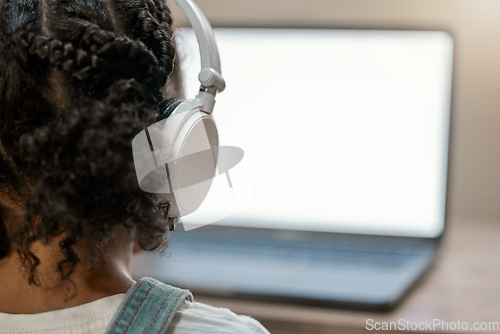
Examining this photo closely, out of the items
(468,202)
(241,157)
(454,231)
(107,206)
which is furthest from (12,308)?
(468,202)

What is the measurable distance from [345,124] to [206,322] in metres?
0.59

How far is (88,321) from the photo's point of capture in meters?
0.44

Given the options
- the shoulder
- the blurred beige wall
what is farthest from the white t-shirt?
the blurred beige wall

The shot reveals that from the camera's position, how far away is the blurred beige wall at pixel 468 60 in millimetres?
1230

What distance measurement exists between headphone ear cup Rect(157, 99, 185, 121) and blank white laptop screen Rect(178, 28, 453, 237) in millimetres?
514

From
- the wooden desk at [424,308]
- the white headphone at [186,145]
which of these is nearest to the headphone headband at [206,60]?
the white headphone at [186,145]

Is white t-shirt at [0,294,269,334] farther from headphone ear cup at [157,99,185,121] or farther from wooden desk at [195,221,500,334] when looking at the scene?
wooden desk at [195,221,500,334]

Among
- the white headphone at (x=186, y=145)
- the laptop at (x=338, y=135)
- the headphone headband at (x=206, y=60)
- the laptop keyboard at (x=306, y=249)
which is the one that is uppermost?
the headphone headband at (x=206, y=60)

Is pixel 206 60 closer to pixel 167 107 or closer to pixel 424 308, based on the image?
pixel 167 107

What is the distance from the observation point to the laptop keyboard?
0.87 meters

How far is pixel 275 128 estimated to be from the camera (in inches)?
39.1

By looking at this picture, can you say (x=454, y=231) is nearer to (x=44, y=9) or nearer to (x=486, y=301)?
(x=486, y=301)

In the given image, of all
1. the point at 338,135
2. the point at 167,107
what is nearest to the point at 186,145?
the point at 167,107

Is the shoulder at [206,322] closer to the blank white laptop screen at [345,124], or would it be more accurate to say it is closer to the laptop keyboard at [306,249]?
the laptop keyboard at [306,249]
